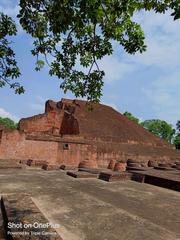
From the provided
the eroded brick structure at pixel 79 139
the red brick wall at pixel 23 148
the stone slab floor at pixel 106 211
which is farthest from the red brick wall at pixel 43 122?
the stone slab floor at pixel 106 211

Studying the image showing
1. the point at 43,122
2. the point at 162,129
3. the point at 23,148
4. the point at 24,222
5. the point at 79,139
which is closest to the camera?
the point at 24,222

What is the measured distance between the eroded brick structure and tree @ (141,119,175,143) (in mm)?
32945

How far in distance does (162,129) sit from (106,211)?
59314mm

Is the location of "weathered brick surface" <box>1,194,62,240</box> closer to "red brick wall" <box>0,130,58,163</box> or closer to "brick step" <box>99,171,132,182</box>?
"brick step" <box>99,171,132,182</box>

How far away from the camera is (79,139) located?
1738cm

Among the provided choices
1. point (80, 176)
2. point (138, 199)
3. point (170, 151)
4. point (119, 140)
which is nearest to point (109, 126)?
point (119, 140)

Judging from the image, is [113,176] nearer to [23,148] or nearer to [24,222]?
[24,222]


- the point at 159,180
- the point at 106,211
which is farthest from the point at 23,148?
the point at 106,211

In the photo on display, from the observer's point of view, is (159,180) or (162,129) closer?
(159,180)

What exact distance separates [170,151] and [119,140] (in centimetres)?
628

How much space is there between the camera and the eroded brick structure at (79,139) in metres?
14.8

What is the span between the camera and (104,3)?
3.48 meters

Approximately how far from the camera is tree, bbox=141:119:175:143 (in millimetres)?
59669

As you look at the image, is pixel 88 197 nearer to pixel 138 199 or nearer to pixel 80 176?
pixel 138 199
